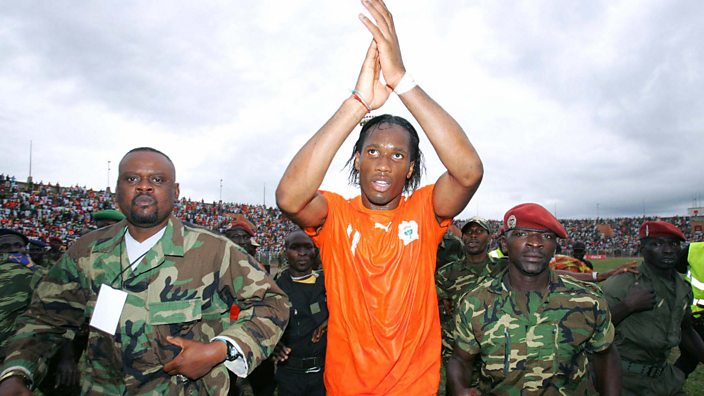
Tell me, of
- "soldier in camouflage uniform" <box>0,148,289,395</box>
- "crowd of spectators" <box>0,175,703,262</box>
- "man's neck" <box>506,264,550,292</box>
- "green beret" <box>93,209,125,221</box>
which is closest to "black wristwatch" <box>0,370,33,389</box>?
"soldier in camouflage uniform" <box>0,148,289,395</box>

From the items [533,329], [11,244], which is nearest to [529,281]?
[533,329]

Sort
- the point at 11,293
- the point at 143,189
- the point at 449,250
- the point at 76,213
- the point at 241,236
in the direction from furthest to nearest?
1. the point at 76,213
2. the point at 241,236
3. the point at 449,250
4. the point at 11,293
5. the point at 143,189

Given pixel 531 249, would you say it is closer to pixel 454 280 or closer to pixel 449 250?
pixel 454 280

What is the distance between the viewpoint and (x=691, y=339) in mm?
5246

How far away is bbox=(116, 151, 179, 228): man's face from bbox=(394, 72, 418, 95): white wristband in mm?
1484

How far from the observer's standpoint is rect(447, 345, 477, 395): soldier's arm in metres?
2.94

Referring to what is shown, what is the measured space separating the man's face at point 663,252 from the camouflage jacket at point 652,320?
132 millimetres

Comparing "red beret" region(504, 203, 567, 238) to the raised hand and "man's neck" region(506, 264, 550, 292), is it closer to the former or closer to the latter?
"man's neck" region(506, 264, 550, 292)

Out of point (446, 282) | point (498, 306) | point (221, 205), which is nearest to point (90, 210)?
point (221, 205)

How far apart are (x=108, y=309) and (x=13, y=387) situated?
1.80ft

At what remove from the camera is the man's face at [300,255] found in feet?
Answer: 17.5

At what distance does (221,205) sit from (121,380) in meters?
40.1

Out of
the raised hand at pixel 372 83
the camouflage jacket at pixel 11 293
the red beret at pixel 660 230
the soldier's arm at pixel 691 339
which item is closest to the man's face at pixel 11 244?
the camouflage jacket at pixel 11 293

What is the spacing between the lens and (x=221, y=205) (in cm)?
4081
